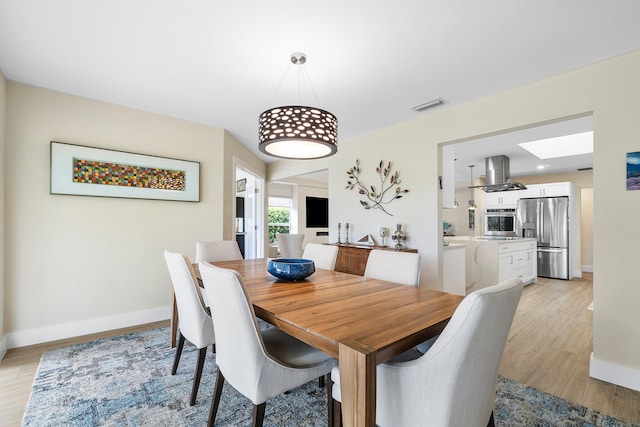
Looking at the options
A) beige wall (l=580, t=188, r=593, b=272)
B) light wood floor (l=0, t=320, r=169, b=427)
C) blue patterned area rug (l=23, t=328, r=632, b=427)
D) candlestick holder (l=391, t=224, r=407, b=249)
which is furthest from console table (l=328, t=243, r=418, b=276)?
beige wall (l=580, t=188, r=593, b=272)

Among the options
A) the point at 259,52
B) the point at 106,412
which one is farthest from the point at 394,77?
the point at 106,412

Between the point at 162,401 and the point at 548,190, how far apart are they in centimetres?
698

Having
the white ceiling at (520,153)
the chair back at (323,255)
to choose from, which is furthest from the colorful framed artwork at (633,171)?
the chair back at (323,255)

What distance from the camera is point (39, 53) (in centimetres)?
208

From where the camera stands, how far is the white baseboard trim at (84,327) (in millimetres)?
2536

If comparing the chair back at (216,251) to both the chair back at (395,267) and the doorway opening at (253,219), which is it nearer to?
the chair back at (395,267)

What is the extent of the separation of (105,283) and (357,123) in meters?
3.20

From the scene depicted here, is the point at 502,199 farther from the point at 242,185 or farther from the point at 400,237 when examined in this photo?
the point at 242,185

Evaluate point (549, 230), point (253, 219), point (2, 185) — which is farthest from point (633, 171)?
point (253, 219)

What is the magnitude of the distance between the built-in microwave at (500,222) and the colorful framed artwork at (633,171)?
15.2 ft

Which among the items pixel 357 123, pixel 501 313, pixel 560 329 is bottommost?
pixel 560 329

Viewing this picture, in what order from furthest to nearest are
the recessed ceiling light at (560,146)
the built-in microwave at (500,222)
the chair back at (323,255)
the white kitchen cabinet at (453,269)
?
1. the built-in microwave at (500,222)
2. the recessed ceiling light at (560,146)
3. the white kitchen cabinet at (453,269)
4. the chair back at (323,255)

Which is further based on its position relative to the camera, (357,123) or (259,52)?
(357,123)

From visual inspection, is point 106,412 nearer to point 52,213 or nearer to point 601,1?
point 52,213
